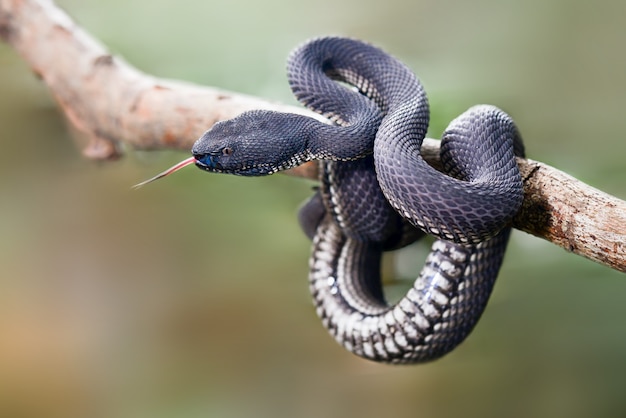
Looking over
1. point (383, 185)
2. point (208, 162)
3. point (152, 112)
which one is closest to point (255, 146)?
point (208, 162)

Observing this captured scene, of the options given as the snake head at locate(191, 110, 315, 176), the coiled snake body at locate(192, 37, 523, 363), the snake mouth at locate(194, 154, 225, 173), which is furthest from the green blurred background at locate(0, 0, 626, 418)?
the snake mouth at locate(194, 154, 225, 173)

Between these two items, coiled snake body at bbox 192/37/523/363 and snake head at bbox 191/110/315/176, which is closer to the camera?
coiled snake body at bbox 192/37/523/363

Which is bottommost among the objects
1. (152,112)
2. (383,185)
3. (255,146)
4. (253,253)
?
(383,185)

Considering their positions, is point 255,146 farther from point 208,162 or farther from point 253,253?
point 253,253

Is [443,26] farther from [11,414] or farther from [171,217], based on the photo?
[11,414]

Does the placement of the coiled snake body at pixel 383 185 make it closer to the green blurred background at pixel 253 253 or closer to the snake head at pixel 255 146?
the snake head at pixel 255 146

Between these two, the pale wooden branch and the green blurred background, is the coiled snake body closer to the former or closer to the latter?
the pale wooden branch
